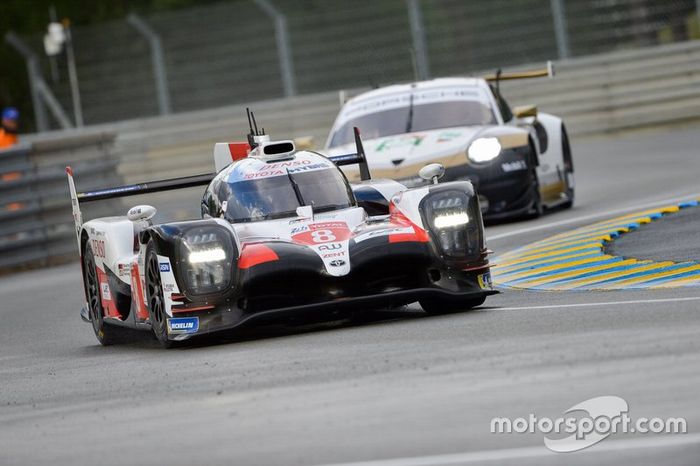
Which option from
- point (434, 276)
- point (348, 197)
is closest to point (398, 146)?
point (348, 197)

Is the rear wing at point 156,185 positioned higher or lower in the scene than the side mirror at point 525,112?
higher

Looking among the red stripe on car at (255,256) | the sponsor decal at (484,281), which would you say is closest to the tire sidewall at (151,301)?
the red stripe on car at (255,256)

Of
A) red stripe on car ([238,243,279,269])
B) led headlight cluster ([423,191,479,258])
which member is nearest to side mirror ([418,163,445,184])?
led headlight cluster ([423,191,479,258])

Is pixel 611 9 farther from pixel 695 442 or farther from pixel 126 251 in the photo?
pixel 695 442

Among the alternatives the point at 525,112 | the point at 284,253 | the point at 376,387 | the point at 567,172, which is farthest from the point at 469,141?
the point at 376,387

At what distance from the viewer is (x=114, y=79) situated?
86.2 feet

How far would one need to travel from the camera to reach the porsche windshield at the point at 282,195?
9.88 metres

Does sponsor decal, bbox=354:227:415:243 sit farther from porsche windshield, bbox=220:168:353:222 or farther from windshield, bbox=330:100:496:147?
windshield, bbox=330:100:496:147

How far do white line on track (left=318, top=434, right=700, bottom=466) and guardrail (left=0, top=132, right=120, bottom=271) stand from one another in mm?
13230

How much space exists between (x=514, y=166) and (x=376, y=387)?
8600 mm

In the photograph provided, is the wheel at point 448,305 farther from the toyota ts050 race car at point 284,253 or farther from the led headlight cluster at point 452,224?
the led headlight cluster at point 452,224

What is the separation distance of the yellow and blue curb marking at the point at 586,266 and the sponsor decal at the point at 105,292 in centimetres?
253

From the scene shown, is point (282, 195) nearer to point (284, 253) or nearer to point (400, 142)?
point (284, 253)

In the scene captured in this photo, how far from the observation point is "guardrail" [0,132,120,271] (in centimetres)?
1816
